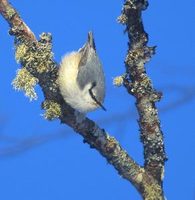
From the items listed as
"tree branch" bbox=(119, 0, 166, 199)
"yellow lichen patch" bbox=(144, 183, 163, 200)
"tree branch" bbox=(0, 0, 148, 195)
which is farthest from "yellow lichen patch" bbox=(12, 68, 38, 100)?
"yellow lichen patch" bbox=(144, 183, 163, 200)

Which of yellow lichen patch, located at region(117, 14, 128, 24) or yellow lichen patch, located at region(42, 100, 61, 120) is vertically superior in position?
yellow lichen patch, located at region(117, 14, 128, 24)

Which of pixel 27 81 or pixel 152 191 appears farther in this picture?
pixel 152 191

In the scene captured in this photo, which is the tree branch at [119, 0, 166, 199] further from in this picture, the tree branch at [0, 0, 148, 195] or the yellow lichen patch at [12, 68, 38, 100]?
the yellow lichen patch at [12, 68, 38, 100]

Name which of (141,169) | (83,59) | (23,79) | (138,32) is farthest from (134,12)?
(141,169)

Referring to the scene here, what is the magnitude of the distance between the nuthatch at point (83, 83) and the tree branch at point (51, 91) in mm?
23

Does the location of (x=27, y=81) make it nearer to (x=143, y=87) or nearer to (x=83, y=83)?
(x=83, y=83)

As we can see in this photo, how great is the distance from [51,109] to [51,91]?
0.14 feet

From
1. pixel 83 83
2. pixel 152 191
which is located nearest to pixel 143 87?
pixel 83 83

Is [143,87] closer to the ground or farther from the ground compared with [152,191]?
farther from the ground

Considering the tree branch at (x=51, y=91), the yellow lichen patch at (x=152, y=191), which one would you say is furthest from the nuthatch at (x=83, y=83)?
the yellow lichen patch at (x=152, y=191)

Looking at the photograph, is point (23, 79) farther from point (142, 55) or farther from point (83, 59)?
point (142, 55)

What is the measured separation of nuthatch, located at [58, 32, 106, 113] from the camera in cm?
118

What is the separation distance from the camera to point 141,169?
135cm

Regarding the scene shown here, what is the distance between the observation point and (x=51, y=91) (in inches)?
47.0
